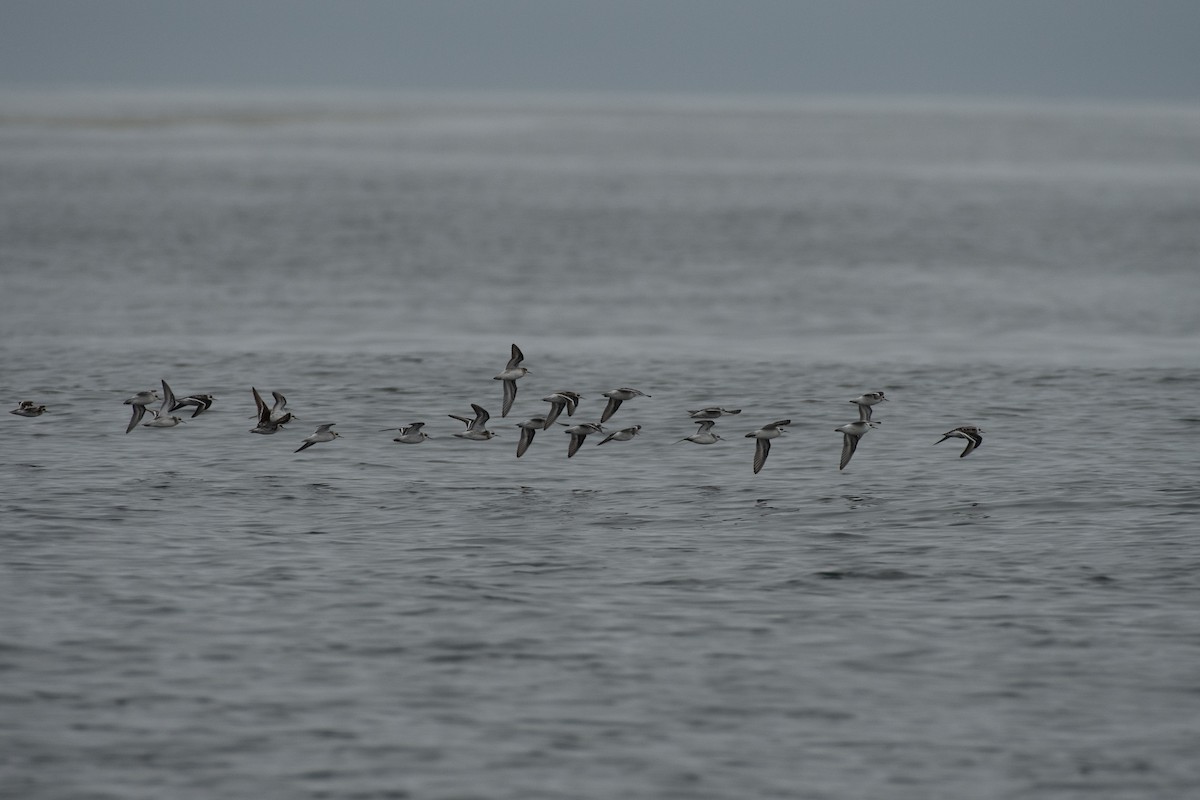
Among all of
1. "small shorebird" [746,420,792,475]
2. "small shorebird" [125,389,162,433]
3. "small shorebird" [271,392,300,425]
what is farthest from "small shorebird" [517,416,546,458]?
"small shorebird" [125,389,162,433]

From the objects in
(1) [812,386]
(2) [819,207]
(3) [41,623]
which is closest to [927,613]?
(3) [41,623]

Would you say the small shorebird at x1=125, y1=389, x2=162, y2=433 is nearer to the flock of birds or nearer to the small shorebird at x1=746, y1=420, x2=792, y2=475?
the flock of birds

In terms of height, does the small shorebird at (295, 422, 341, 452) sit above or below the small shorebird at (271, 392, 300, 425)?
below

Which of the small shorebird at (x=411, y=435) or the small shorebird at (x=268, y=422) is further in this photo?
the small shorebird at (x=411, y=435)

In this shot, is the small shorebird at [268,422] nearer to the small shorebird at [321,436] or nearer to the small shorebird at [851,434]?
the small shorebird at [321,436]

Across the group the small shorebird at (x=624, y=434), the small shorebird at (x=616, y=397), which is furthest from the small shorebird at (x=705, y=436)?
the small shorebird at (x=616, y=397)

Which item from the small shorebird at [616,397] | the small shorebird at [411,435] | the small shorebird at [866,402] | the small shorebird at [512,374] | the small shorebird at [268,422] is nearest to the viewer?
the small shorebird at [512,374]

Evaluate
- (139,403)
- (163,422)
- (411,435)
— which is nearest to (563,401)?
(411,435)

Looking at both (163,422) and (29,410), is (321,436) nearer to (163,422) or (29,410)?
(163,422)

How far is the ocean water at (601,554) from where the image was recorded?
18.3 meters

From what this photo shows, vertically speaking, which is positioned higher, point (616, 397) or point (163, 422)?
point (616, 397)

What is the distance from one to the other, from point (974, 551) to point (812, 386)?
15408mm

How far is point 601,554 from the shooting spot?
2541 cm

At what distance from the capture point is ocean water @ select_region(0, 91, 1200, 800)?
60.0ft
